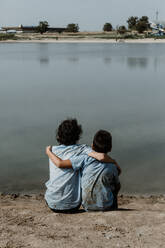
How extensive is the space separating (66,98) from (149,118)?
4.59 metres

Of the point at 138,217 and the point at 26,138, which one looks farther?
the point at 26,138

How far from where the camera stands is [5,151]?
7.64 metres

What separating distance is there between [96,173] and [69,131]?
0.55 m

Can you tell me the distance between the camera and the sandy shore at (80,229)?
129 inches

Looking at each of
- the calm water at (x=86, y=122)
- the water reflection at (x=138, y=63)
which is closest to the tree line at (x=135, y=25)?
the water reflection at (x=138, y=63)

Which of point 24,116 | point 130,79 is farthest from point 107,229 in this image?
point 130,79

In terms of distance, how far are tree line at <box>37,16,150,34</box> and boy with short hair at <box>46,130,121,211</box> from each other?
123671 millimetres

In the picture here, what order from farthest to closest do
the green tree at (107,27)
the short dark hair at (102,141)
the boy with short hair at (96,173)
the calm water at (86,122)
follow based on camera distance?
the green tree at (107,27) → the calm water at (86,122) → the boy with short hair at (96,173) → the short dark hair at (102,141)

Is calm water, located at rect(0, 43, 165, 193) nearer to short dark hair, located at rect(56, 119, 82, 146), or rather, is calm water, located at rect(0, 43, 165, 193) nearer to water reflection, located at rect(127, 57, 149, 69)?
short dark hair, located at rect(56, 119, 82, 146)

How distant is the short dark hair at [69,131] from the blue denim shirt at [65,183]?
0.22ft

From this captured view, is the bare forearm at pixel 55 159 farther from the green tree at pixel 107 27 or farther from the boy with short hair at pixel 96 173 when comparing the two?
the green tree at pixel 107 27

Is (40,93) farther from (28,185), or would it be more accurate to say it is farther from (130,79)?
(28,185)

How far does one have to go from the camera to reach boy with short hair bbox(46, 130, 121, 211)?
3836mm

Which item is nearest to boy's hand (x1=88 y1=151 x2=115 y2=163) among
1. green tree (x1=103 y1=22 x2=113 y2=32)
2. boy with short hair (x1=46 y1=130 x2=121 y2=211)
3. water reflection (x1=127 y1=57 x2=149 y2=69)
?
boy with short hair (x1=46 y1=130 x2=121 y2=211)
